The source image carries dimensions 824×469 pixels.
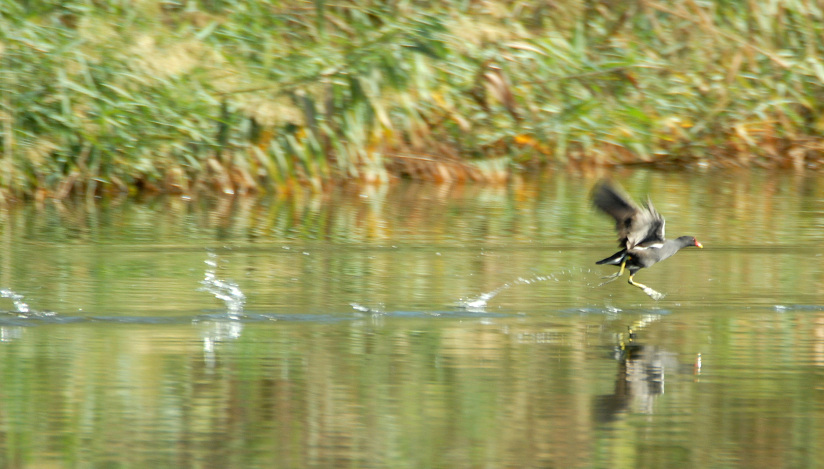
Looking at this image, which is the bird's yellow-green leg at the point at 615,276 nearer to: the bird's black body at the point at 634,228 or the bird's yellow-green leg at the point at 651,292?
the bird's black body at the point at 634,228

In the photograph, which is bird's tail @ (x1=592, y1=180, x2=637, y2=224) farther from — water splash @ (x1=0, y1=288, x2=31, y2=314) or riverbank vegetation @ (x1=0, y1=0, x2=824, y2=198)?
riverbank vegetation @ (x1=0, y1=0, x2=824, y2=198)

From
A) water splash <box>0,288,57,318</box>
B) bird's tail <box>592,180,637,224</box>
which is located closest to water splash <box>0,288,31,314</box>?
water splash <box>0,288,57,318</box>

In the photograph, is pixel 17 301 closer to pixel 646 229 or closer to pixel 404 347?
pixel 404 347

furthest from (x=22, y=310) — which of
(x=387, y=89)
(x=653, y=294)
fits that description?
(x=387, y=89)

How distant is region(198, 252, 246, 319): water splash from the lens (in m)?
6.39

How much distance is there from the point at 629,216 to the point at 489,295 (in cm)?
84

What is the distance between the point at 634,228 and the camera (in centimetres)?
673

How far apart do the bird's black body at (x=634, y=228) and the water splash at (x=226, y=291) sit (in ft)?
6.08

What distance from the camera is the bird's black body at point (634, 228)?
6594mm

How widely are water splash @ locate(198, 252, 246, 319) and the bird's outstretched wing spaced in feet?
6.08

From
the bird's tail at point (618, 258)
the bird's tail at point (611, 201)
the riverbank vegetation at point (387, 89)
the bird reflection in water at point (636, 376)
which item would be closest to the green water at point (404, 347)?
the bird reflection in water at point (636, 376)

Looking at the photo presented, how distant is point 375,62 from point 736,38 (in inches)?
209

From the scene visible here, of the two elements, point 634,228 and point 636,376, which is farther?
point 634,228

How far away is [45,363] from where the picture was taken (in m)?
5.03
